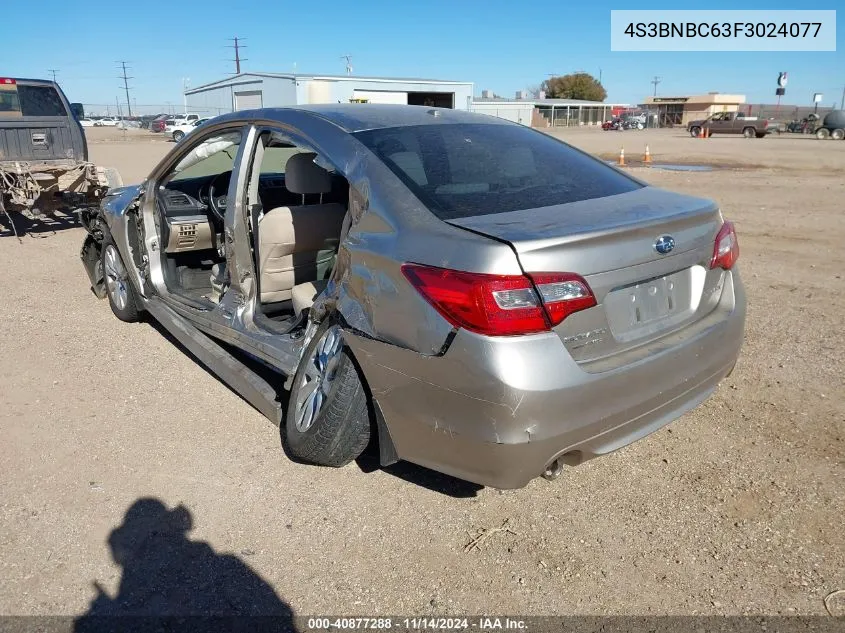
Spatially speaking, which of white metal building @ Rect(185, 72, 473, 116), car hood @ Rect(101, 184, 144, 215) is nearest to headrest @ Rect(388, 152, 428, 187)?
car hood @ Rect(101, 184, 144, 215)

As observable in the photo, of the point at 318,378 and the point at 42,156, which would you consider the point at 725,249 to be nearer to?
the point at 318,378

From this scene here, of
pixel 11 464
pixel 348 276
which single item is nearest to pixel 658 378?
pixel 348 276

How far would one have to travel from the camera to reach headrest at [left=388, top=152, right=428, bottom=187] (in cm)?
286

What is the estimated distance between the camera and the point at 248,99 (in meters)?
49.1

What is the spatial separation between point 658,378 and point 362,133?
1701 mm

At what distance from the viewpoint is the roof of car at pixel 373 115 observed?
3.29 metres

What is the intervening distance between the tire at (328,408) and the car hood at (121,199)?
2647 mm

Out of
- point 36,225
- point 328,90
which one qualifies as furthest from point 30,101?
point 328,90

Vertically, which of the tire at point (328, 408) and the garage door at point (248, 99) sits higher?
the garage door at point (248, 99)

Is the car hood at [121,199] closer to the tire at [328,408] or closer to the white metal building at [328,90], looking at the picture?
the tire at [328,408]

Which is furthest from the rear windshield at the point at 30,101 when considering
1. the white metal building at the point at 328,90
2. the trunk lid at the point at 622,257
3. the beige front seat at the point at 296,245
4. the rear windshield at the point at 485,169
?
the white metal building at the point at 328,90

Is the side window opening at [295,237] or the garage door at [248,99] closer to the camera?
the side window opening at [295,237]

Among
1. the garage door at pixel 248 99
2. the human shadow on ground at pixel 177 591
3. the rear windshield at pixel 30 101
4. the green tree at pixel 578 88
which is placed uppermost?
the green tree at pixel 578 88

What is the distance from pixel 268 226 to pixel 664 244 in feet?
7.02
